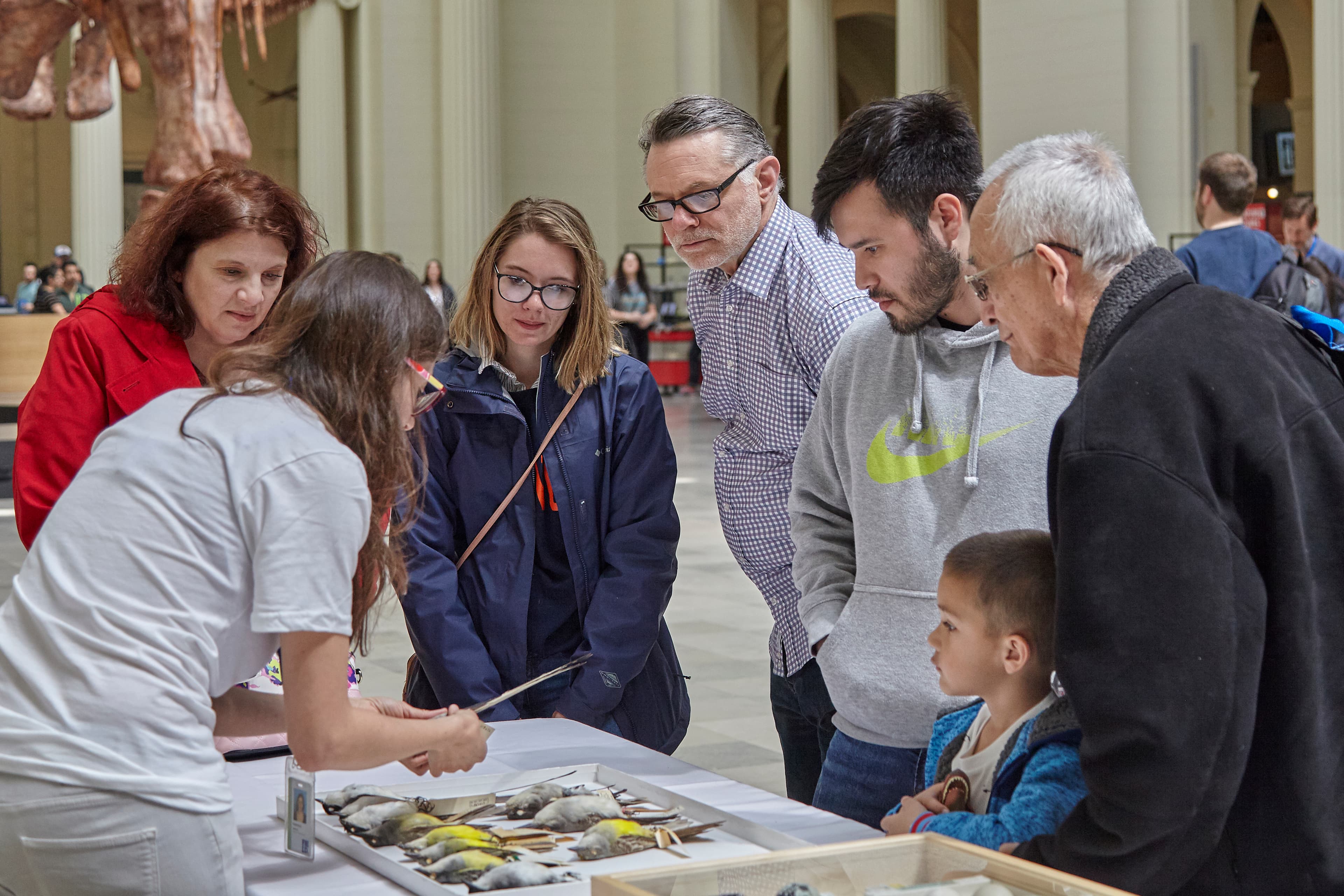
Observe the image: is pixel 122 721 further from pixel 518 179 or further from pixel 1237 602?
pixel 518 179

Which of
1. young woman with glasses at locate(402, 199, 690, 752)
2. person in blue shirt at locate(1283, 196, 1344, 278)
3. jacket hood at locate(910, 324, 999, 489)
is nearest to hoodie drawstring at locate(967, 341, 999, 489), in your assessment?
jacket hood at locate(910, 324, 999, 489)

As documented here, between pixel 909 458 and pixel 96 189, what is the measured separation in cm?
2188

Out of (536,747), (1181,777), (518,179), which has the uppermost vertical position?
(518,179)

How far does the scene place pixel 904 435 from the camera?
253 centimetres

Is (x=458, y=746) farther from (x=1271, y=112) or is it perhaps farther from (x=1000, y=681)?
(x=1271, y=112)

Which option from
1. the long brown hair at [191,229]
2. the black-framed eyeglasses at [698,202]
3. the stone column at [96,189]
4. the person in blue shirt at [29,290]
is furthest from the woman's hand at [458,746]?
the stone column at [96,189]

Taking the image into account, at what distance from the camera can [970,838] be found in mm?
1870

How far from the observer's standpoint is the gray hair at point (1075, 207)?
1.79 m

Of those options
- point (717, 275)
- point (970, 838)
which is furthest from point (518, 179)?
point (970, 838)

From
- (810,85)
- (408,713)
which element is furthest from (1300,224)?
(810,85)

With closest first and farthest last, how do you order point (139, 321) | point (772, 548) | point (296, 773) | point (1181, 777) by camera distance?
point (1181, 777) < point (296, 773) < point (139, 321) < point (772, 548)

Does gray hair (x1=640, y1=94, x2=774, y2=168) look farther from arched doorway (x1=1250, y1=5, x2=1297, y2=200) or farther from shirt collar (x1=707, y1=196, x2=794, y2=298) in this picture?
arched doorway (x1=1250, y1=5, x2=1297, y2=200)

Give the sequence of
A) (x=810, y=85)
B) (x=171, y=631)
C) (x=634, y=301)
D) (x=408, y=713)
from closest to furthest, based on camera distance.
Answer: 1. (x=171, y=631)
2. (x=408, y=713)
3. (x=634, y=301)
4. (x=810, y=85)

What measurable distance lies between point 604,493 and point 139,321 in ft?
3.29
